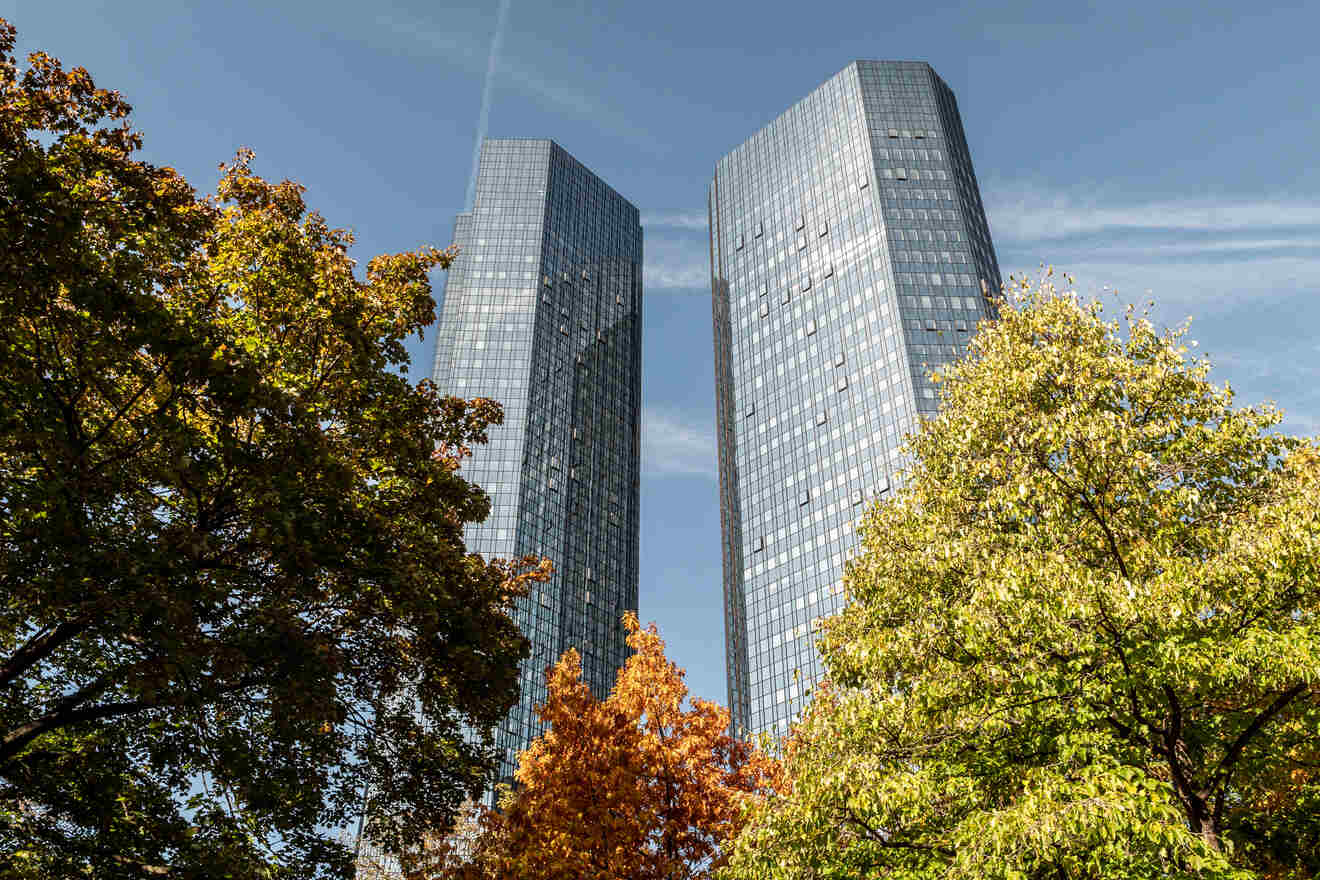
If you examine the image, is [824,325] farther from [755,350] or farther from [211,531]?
[211,531]

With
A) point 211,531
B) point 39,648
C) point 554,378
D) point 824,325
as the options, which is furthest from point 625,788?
point 554,378

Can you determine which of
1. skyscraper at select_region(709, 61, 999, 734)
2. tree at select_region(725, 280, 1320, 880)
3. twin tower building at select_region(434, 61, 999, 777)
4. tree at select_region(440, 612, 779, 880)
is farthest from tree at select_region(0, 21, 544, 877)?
skyscraper at select_region(709, 61, 999, 734)

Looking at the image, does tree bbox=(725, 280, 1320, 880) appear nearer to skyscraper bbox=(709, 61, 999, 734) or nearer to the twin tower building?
skyscraper bbox=(709, 61, 999, 734)

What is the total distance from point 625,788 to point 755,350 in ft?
399

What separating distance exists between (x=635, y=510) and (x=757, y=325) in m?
38.7

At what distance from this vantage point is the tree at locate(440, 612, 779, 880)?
16.4m

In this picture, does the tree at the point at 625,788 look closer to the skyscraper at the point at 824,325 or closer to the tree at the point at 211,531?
the tree at the point at 211,531

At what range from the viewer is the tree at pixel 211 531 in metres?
10.2

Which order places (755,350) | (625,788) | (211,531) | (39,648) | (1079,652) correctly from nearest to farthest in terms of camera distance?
(1079,652), (39,648), (211,531), (625,788), (755,350)

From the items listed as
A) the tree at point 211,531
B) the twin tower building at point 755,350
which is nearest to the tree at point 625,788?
the tree at point 211,531

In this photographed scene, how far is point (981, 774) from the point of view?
474 inches

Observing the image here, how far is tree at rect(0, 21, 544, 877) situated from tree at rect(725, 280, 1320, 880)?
699 centimetres

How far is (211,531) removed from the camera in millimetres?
13227

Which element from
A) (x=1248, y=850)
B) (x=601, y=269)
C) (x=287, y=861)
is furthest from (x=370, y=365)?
(x=601, y=269)
